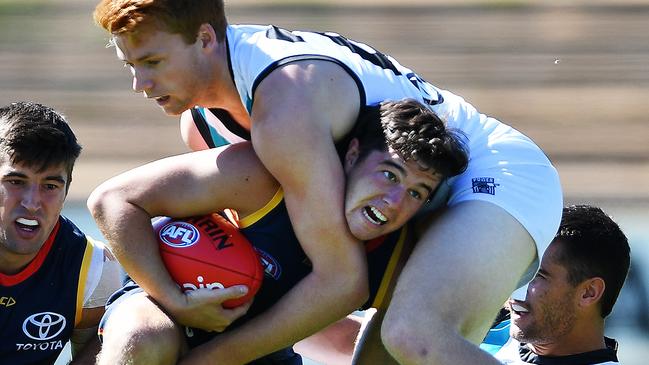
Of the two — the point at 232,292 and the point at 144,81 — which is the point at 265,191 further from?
the point at 144,81

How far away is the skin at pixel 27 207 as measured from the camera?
14.1 ft

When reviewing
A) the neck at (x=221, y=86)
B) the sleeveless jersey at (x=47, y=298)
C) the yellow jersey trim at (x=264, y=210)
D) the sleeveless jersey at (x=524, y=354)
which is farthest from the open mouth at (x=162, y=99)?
the sleeveless jersey at (x=524, y=354)

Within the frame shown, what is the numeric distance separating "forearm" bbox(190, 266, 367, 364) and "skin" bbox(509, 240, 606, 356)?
117cm

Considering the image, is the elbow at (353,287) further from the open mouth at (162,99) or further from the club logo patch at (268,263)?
the open mouth at (162,99)

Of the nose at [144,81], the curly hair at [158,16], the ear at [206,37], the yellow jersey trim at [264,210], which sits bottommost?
the yellow jersey trim at [264,210]

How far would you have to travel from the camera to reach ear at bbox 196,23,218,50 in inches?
158

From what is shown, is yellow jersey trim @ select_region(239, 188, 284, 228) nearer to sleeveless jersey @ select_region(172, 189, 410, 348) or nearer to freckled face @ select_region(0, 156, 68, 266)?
sleeveless jersey @ select_region(172, 189, 410, 348)

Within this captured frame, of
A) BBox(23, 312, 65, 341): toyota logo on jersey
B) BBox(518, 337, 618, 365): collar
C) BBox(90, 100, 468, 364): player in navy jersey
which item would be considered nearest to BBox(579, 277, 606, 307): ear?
BBox(518, 337, 618, 365): collar

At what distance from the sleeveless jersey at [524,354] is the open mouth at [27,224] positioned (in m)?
1.60

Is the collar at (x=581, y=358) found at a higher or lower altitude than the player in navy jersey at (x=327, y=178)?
lower

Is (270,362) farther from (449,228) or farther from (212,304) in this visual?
(449,228)

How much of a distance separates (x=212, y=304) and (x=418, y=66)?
21.9ft

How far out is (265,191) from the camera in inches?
155

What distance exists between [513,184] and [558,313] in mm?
1012
